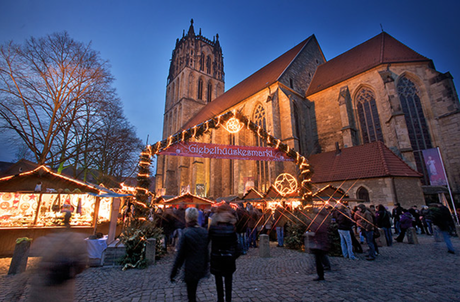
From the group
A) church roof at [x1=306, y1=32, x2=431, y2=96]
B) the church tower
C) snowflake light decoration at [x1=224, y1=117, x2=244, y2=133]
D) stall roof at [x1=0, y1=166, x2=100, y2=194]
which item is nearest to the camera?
stall roof at [x1=0, y1=166, x2=100, y2=194]

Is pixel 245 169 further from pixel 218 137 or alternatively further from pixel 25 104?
pixel 25 104

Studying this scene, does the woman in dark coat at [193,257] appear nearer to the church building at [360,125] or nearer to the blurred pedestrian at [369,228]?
the blurred pedestrian at [369,228]

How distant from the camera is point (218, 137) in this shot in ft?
82.4

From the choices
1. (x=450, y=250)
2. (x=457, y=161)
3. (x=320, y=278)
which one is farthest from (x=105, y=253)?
(x=457, y=161)

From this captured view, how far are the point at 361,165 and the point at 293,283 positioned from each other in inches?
526

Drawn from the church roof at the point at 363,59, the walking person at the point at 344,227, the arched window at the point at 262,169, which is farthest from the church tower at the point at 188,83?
the walking person at the point at 344,227

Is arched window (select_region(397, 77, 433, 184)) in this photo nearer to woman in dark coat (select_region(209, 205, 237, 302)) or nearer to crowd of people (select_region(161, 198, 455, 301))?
crowd of people (select_region(161, 198, 455, 301))

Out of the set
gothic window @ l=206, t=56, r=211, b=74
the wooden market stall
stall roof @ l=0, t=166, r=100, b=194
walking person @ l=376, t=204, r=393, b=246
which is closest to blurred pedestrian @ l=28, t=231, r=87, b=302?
the wooden market stall

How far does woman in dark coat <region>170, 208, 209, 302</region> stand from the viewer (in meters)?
2.69

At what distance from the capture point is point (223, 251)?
2979mm

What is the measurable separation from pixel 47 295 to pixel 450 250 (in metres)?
10.1

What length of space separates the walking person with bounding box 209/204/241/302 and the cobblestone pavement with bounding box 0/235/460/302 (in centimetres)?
89

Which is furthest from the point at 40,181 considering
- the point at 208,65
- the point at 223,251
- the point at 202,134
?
the point at 208,65

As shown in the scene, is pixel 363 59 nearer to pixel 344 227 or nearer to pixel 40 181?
pixel 344 227
